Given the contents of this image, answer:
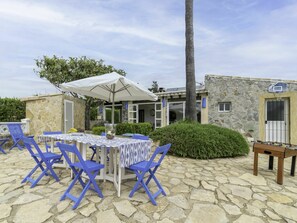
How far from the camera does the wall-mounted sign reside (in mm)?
9492

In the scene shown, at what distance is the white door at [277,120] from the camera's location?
9.65m

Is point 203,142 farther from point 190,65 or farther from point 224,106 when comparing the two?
point 224,106

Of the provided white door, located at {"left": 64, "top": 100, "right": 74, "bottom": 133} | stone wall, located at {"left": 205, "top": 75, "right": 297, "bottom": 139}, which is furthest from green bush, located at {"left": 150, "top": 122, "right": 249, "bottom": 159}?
white door, located at {"left": 64, "top": 100, "right": 74, "bottom": 133}

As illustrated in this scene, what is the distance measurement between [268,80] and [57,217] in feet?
35.2

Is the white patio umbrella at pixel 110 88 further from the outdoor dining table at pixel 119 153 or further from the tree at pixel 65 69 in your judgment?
the tree at pixel 65 69

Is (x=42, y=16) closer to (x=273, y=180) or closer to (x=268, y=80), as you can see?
(x=273, y=180)

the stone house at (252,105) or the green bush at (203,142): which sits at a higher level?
the stone house at (252,105)

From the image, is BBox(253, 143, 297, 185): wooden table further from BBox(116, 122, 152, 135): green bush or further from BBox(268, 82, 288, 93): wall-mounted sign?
BBox(116, 122, 152, 135): green bush

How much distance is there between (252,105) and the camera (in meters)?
10.3

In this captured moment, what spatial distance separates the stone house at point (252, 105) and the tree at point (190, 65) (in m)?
3.09

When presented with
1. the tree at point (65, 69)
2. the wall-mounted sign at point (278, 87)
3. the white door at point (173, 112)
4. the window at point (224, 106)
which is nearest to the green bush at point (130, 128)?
the white door at point (173, 112)

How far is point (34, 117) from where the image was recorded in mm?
9789

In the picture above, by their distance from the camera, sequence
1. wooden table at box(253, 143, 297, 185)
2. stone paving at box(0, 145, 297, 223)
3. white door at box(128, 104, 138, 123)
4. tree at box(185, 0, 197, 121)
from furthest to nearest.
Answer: white door at box(128, 104, 138, 123) < tree at box(185, 0, 197, 121) < wooden table at box(253, 143, 297, 185) < stone paving at box(0, 145, 297, 223)

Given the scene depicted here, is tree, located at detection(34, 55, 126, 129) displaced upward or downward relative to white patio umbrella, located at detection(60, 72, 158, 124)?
upward
